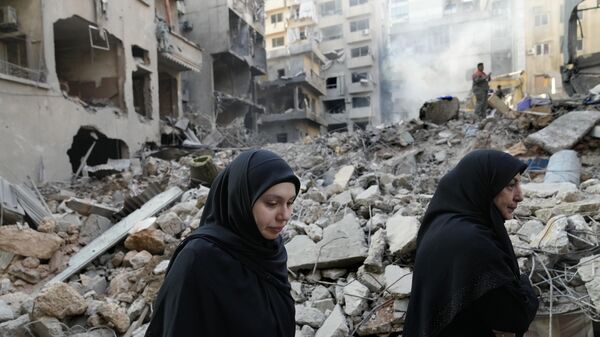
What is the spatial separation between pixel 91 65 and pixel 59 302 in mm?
11223

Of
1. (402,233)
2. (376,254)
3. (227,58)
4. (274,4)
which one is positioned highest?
(274,4)

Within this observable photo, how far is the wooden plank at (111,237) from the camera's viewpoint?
4.44 meters

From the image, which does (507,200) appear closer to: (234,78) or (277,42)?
(234,78)

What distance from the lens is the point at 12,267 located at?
4344 millimetres

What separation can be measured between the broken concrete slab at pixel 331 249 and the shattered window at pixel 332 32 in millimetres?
35775

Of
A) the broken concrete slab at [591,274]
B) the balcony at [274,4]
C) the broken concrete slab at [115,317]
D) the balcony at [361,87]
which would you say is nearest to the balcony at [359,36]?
the balcony at [361,87]

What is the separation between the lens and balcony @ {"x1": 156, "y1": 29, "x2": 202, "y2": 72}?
1376 cm

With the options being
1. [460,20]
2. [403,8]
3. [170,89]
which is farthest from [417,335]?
[403,8]

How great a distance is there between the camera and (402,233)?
351 centimetres

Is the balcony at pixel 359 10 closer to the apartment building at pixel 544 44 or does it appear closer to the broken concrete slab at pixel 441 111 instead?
the apartment building at pixel 544 44

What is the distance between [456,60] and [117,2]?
106 feet

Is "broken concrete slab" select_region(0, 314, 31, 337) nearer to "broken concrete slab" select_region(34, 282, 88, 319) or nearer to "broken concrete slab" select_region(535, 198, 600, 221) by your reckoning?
"broken concrete slab" select_region(34, 282, 88, 319)

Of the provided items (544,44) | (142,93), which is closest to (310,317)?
(142,93)

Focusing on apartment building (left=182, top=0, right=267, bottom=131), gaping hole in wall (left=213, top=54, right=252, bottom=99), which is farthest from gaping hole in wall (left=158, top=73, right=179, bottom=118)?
gaping hole in wall (left=213, top=54, right=252, bottom=99)
